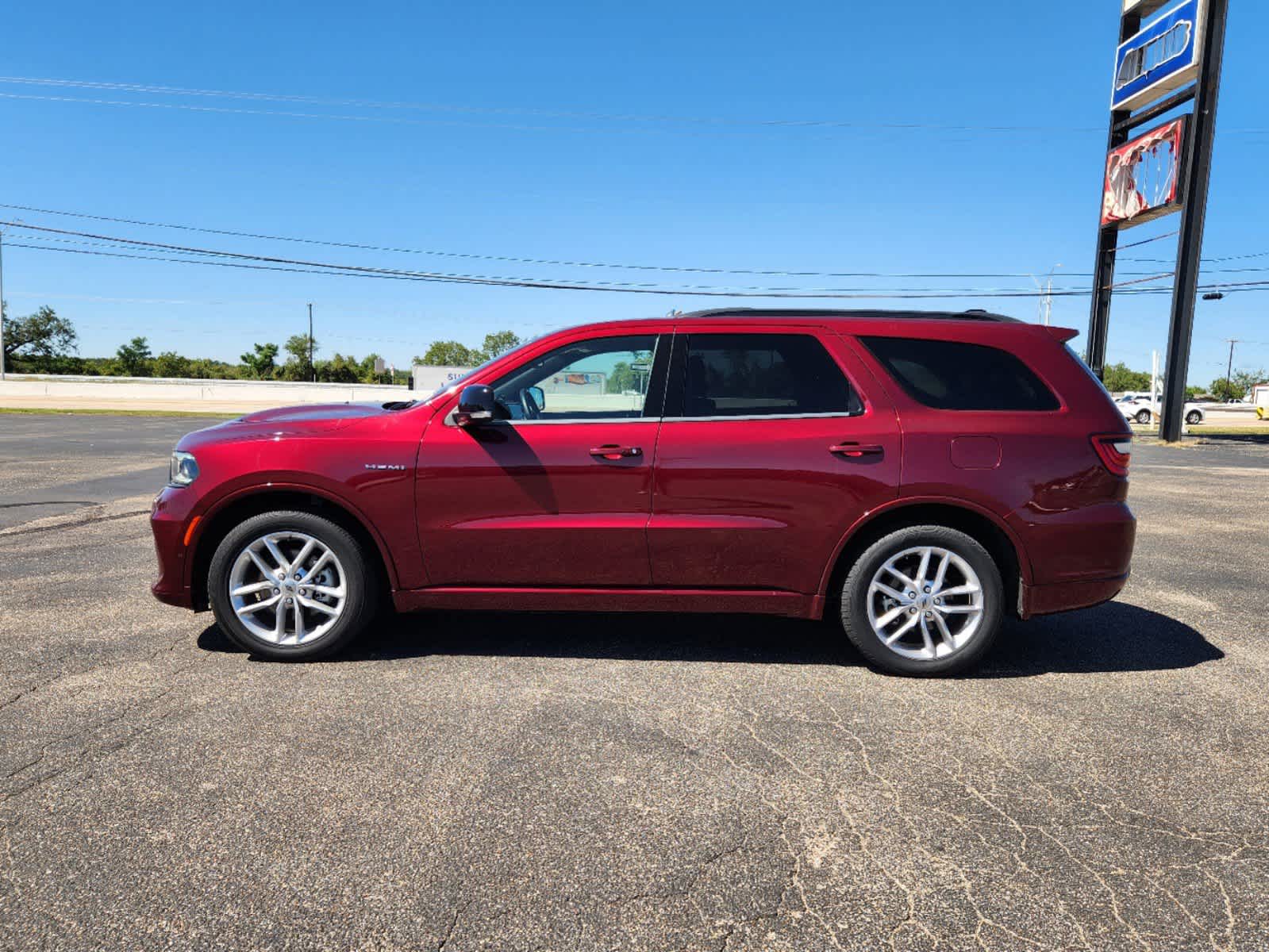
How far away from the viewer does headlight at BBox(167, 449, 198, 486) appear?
422 cm

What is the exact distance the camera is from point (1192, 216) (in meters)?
26.0

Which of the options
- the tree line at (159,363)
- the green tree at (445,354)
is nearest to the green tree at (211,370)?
the tree line at (159,363)

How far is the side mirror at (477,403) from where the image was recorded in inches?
157

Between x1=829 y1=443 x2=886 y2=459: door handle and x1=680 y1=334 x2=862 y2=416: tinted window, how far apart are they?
19 centimetres

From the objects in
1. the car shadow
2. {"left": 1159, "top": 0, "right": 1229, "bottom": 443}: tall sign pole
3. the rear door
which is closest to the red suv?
the rear door

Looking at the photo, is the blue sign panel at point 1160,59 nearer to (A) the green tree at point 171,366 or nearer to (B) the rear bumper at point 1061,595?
(B) the rear bumper at point 1061,595

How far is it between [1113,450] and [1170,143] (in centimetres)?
2808

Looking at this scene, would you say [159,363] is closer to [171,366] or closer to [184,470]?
[171,366]

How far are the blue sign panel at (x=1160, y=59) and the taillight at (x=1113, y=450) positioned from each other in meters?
28.2

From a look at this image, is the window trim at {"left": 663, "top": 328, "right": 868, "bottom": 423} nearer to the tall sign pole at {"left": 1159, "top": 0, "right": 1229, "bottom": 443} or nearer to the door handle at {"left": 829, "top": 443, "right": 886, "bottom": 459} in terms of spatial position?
the door handle at {"left": 829, "top": 443, "right": 886, "bottom": 459}

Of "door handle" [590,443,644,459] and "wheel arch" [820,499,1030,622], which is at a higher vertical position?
"door handle" [590,443,644,459]

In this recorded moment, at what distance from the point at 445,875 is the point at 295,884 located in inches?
16.1

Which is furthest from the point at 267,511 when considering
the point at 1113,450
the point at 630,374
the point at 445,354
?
the point at 445,354

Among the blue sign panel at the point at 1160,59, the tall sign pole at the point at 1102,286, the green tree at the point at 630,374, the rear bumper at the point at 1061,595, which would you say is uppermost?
the blue sign panel at the point at 1160,59
